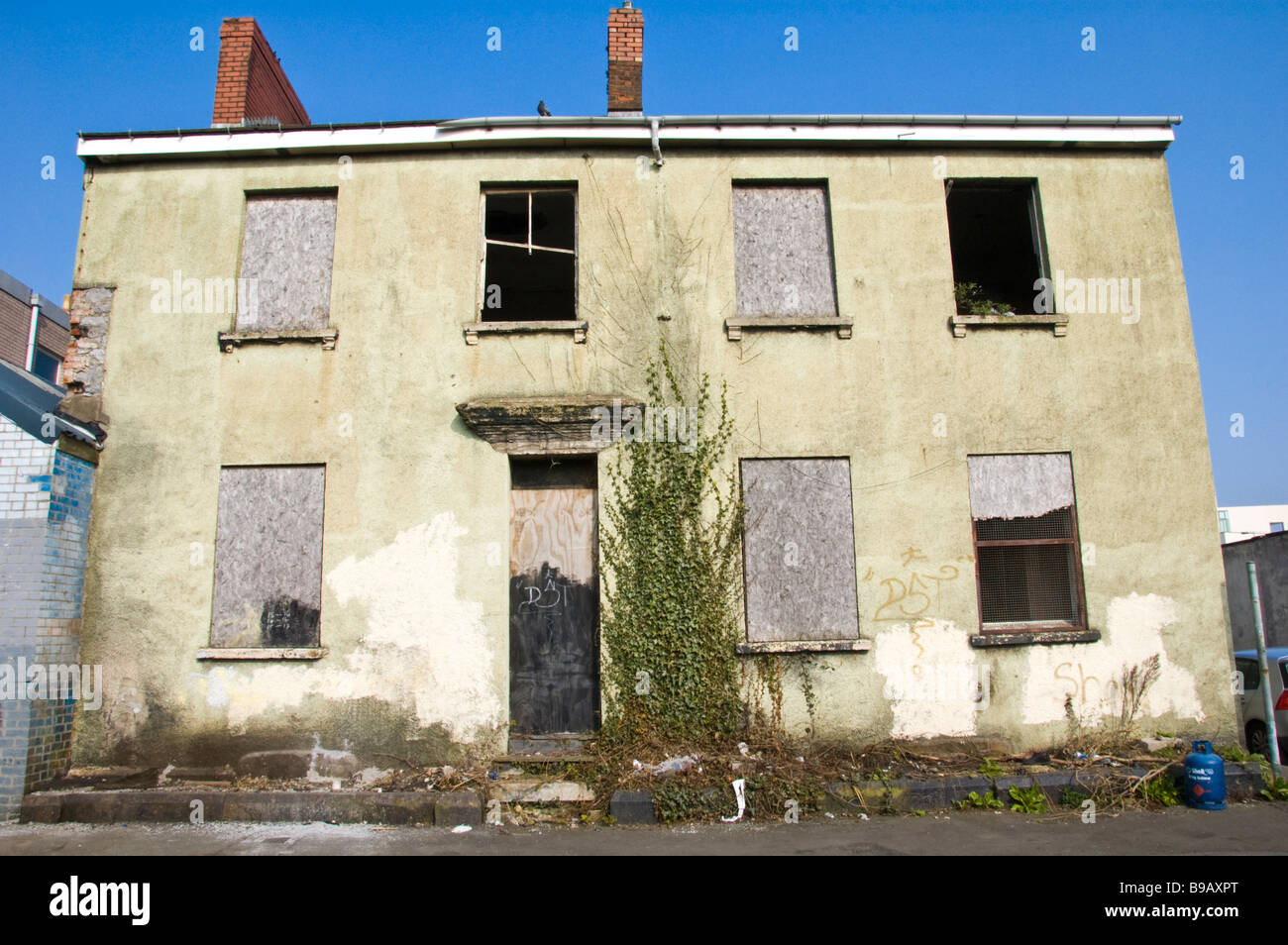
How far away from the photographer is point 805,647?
25.6 ft

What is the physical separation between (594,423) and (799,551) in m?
2.49

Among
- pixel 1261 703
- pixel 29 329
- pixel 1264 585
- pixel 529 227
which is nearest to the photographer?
pixel 529 227

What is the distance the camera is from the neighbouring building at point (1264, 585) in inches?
589

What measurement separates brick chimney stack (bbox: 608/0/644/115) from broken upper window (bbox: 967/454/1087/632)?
18.9 ft

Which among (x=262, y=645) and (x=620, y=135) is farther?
(x=620, y=135)

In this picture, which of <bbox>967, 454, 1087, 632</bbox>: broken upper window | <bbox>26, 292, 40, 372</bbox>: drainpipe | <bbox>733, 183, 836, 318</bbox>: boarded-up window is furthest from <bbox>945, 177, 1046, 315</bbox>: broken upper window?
<bbox>26, 292, 40, 372</bbox>: drainpipe

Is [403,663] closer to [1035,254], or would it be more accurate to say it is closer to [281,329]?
[281,329]

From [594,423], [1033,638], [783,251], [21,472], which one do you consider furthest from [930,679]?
[21,472]

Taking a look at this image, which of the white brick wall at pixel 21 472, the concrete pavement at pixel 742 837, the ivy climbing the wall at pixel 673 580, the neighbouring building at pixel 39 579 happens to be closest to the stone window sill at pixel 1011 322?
the ivy climbing the wall at pixel 673 580

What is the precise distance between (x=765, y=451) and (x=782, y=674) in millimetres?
2264

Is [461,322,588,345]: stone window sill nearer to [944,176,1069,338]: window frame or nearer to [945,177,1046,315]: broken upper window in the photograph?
[944,176,1069,338]: window frame

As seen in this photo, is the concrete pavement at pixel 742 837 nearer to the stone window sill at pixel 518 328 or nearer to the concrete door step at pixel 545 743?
the concrete door step at pixel 545 743

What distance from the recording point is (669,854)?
6125 mm

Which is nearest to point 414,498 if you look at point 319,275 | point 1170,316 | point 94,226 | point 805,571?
point 319,275
